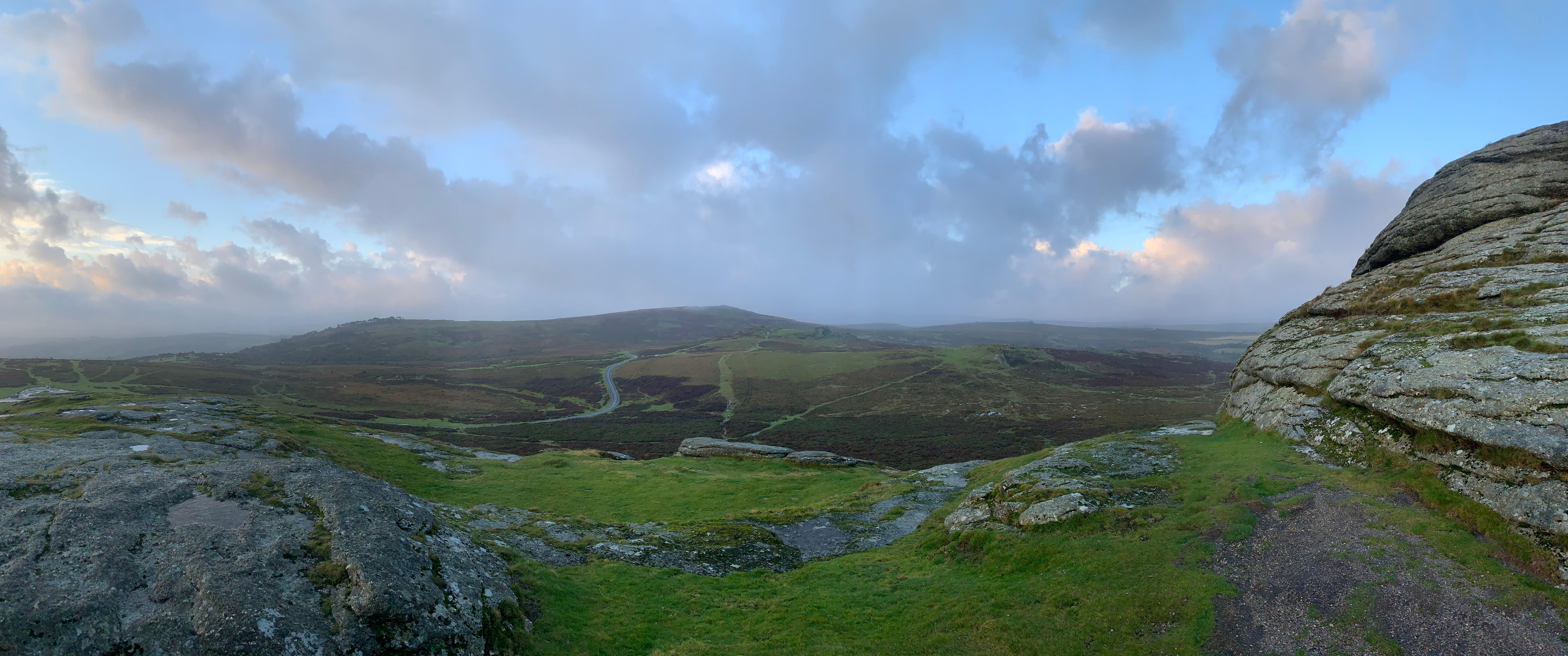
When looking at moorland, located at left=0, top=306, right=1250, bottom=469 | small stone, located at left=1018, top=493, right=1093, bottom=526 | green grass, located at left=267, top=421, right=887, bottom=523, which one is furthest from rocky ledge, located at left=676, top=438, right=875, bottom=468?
small stone, located at left=1018, top=493, right=1093, bottom=526

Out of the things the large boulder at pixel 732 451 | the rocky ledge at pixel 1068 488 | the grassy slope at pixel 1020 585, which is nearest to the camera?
the grassy slope at pixel 1020 585

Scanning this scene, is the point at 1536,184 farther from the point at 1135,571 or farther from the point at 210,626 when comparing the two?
the point at 210,626

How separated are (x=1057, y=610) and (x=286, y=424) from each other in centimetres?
6158

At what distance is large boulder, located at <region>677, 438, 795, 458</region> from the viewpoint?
61.1 m

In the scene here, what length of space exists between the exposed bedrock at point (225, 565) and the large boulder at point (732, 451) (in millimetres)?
43133

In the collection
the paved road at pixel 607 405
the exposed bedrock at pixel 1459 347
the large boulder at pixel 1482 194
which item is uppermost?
the large boulder at pixel 1482 194

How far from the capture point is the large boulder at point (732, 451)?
6106 centimetres

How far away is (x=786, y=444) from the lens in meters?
87.6

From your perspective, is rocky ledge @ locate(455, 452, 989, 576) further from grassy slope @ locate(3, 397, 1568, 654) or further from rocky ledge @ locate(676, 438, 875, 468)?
rocky ledge @ locate(676, 438, 875, 468)

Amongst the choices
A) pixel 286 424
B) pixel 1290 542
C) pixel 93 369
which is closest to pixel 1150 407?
pixel 1290 542

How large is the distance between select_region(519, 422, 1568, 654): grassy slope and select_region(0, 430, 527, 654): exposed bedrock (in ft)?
12.3

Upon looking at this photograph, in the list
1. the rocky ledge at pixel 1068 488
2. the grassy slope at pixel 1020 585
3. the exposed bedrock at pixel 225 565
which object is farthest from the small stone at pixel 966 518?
the exposed bedrock at pixel 225 565

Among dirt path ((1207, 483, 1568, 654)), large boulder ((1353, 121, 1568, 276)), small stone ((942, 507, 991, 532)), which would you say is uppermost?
large boulder ((1353, 121, 1568, 276))

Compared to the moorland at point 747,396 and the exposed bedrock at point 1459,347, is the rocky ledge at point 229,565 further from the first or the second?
the moorland at point 747,396
